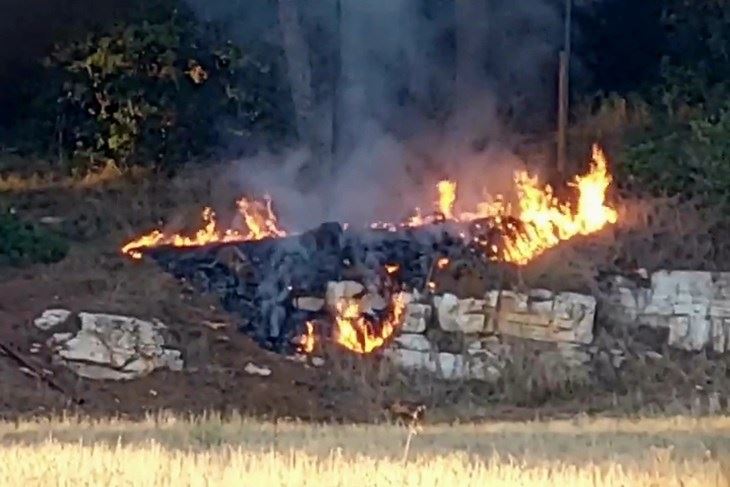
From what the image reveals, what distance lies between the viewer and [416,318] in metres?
16.4

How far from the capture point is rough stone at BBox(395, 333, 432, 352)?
16.2m

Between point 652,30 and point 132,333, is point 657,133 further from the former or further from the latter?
point 132,333

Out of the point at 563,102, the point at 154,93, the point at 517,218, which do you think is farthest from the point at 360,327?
the point at 154,93

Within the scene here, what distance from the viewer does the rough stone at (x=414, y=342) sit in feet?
53.3

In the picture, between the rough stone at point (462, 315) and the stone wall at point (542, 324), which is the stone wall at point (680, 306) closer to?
the stone wall at point (542, 324)

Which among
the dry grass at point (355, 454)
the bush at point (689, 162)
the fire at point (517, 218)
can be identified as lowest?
the dry grass at point (355, 454)

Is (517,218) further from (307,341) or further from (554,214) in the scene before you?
(307,341)

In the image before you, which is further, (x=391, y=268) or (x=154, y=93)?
(x=154, y=93)

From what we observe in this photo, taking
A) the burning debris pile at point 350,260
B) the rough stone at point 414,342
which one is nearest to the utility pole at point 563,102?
the burning debris pile at point 350,260

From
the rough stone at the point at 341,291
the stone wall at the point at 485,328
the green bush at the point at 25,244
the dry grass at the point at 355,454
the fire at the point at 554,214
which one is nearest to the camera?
the dry grass at the point at 355,454

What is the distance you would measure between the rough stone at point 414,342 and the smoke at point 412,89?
401 cm

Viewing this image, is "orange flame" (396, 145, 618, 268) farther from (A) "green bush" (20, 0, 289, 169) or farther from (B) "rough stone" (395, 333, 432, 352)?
(A) "green bush" (20, 0, 289, 169)

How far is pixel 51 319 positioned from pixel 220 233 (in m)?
2.65

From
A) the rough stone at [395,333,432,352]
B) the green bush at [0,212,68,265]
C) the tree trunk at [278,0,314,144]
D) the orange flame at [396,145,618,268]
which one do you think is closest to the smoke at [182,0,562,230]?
the tree trunk at [278,0,314,144]
